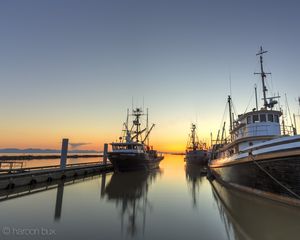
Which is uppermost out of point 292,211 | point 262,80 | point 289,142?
point 262,80

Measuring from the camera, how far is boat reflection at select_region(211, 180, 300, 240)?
364 inches

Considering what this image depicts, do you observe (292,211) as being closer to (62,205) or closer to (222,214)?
(222,214)

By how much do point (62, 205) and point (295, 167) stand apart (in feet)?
45.2

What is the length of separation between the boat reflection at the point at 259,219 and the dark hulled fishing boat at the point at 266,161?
2.22 ft

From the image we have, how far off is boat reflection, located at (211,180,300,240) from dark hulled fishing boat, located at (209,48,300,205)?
2.22ft

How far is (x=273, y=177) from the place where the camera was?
1284cm

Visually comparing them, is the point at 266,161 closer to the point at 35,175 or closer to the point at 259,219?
the point at 259,219

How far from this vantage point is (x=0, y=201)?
558 inches

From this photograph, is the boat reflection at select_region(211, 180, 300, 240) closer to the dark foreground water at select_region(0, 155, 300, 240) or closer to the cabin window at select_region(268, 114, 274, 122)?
the dark foreground water at select_region(0, 155, 300, 240)

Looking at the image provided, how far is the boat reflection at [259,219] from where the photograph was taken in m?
9.24

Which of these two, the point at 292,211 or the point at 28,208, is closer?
the point at 292,211

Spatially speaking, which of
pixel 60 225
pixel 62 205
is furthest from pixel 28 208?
pixel 60 225

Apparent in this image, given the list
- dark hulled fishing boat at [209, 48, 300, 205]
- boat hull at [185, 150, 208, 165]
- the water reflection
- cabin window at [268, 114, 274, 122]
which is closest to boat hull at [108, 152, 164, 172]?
the water reflection

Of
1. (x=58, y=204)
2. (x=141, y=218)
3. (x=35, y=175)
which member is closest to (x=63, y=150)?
Result: (x=35, y=175)
